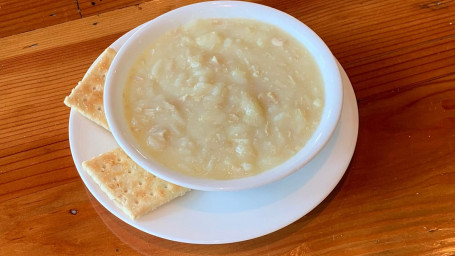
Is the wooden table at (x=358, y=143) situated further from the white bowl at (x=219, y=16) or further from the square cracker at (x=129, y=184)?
the white bowl at (x=219, y=16)

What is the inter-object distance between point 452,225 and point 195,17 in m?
0.98

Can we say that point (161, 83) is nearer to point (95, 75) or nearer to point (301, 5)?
point (95, 75)

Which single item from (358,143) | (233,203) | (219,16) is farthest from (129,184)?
(358,143)

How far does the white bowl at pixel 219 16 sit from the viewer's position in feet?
3.63

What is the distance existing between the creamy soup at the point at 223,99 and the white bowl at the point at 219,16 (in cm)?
2

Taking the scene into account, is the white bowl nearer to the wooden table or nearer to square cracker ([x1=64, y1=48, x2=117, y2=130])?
square cracker ([x1=64, y1=48, x2=117, y2=130])

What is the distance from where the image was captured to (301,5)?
177 centimetres

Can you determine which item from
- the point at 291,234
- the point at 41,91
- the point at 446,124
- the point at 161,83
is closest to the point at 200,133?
the point at 161,83

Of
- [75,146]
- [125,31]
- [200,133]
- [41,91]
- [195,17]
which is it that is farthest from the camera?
[125,31]

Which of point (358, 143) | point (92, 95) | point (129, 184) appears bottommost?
point (358, 143)

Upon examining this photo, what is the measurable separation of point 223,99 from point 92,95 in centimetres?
42

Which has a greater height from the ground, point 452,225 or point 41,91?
point 41,91

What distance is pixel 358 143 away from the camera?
1421 mm

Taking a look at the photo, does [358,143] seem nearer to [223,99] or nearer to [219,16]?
[223,99]
